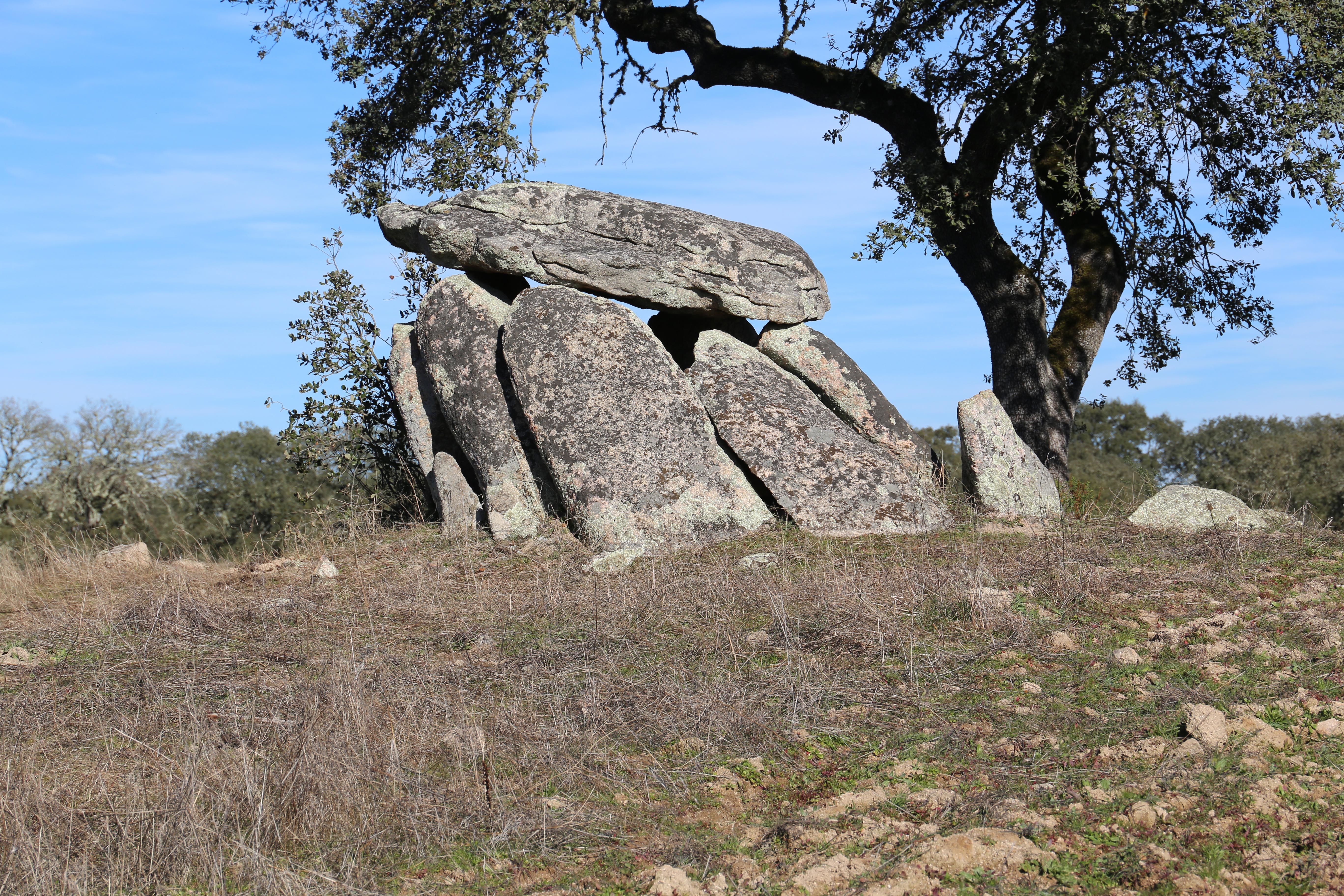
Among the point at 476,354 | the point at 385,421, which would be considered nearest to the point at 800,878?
the point at 476,354

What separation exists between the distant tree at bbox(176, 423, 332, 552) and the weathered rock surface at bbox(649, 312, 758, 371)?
505 inches

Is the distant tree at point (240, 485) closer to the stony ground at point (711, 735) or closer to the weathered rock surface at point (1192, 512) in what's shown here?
the stony ground at point (711, 735)

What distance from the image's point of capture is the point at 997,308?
43.7 feet

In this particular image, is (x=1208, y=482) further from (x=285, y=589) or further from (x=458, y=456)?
(x=285, y=589)

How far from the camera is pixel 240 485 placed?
2523 centimetres

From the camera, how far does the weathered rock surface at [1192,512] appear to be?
973 centimetres

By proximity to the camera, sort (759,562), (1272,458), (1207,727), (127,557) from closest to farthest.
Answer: (1207,727), (759,562), (127,557), (1272,458)

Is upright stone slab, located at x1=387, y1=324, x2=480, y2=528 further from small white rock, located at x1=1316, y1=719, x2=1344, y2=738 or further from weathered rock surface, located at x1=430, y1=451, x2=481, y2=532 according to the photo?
small white rock, located at x1=1316, y1=719, x2=1344, y2=738

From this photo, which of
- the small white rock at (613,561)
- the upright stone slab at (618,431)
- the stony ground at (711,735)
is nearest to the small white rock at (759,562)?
the stony ground at (711,735)

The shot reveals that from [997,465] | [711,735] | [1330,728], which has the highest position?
[997,465]

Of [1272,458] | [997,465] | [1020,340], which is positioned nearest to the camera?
[997,465]

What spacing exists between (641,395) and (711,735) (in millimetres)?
5686

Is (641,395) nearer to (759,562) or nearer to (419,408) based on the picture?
(759,562)

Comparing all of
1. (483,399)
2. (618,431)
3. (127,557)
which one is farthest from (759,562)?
(127,557)
